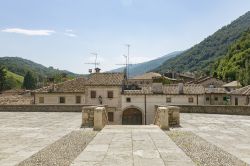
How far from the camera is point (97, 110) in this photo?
61.1 ft

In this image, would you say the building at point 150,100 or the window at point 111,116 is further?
the window at point 111,116

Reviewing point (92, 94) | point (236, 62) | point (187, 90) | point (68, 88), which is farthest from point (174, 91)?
point (236, 62)

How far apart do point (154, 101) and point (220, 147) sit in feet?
104

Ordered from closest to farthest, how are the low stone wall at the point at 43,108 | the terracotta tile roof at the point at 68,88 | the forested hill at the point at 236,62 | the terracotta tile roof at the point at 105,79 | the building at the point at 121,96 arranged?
the low stone wall at the point at 43,108, the building at the point at 121,96, the terracotta tile roof at the point at 105,79, the terracotta tile roof at the point at 68,88, the forested hill at the point at 236,62

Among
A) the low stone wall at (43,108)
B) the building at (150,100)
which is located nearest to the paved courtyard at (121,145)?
the low stone wall at (43,108)

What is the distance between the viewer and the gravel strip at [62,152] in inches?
410

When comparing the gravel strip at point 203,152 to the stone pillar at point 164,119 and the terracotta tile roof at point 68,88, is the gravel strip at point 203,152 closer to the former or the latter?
the stone pillar at point 164,119

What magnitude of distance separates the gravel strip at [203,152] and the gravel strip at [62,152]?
3.94 metres

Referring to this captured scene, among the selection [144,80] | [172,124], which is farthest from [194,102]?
[144,80]

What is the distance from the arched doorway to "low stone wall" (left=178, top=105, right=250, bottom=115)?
546 inches

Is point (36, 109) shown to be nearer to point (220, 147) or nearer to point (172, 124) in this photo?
point (172, 124)

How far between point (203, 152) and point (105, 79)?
119 feet

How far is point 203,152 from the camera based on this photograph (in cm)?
1209

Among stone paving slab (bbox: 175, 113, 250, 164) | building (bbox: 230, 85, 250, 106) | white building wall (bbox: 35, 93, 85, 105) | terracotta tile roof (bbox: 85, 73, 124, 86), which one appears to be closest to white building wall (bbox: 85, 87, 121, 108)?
terracotta tile roof (bbox: 85, 73, 124, 86)
